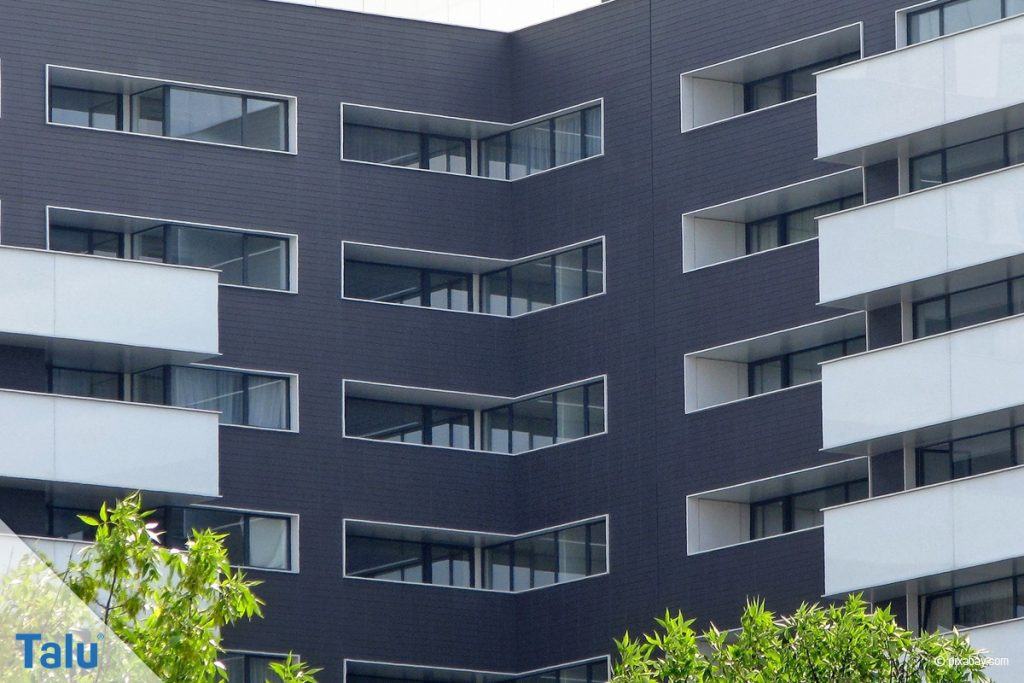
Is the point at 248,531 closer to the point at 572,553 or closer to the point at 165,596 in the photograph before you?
the point at 572,553

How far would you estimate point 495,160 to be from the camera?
68.4 meters

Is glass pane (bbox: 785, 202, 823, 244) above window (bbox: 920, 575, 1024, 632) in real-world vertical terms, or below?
above

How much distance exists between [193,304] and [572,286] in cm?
861

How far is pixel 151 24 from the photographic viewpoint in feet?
210

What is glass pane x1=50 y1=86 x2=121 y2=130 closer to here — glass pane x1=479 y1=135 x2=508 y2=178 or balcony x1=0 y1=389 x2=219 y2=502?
balcony x1=0 y1=389 x2=219 y2=502

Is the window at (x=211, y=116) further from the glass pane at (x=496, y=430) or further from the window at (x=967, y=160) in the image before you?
the window at (x=967, y=160)

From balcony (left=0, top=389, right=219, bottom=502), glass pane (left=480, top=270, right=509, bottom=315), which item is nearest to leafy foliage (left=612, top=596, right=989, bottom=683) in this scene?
balcony (left=0, top=389, right=219, bottom=502)

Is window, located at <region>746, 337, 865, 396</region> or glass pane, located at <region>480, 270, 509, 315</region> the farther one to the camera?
glass pane, located at <region>480, 270, 509, 315</region>

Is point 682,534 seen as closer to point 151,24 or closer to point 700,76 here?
point 700,76

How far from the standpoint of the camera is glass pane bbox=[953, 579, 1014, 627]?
56125mm

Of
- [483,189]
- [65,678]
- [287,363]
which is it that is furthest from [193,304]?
[65,678]

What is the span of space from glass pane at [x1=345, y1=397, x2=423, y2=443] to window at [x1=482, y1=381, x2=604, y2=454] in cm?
159

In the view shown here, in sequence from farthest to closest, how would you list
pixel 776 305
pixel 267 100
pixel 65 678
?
pixel 267 100
pixel 776 305
pixel 65 678

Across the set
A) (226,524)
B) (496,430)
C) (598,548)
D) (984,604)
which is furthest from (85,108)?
(984,604)
